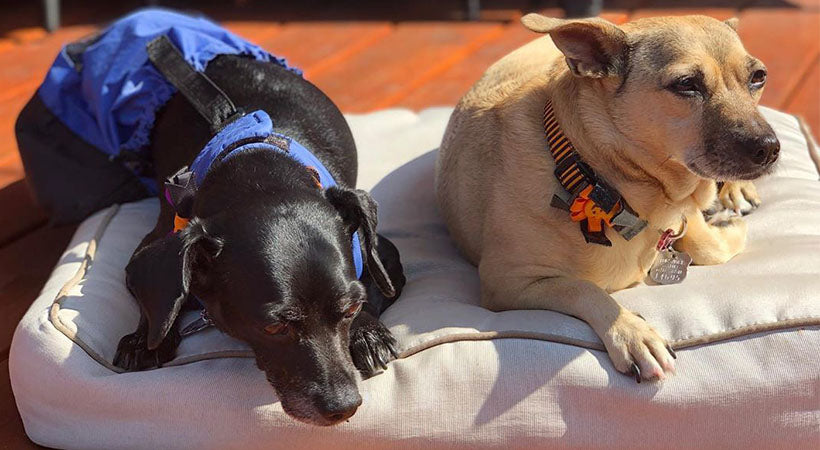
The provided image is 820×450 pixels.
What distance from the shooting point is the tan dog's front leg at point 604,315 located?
8.11 feet

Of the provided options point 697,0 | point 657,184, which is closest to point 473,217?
point 657,184

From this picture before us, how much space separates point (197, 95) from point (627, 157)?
58.3 inches

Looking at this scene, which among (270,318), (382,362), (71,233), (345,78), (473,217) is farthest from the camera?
(345,78)

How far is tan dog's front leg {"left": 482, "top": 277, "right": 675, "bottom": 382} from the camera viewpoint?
2.47m

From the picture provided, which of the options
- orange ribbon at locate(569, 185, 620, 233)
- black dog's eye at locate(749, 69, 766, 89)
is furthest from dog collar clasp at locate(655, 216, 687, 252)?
black dog's eye at locate(749, 69, 766, 89)

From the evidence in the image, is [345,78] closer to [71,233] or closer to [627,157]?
[71,233]

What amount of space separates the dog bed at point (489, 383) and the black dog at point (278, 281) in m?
0.11

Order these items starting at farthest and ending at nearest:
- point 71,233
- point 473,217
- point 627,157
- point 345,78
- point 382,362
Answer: point 345,78
point 71,233
point 473,217
point 627,157
point 382,362

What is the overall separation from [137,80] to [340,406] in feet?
6.06

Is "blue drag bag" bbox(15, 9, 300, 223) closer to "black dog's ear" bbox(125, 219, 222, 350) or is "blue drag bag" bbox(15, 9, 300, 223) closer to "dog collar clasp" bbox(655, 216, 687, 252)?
"black dog's ear" bbox(125, 219, 222, 350)

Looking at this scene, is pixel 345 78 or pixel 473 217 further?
pixel 345 78

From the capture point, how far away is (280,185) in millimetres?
2633

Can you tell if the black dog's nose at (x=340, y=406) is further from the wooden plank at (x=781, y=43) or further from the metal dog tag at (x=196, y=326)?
the wooden plank at (x=781, y=43)

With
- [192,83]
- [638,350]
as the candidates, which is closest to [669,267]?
[638,350]
